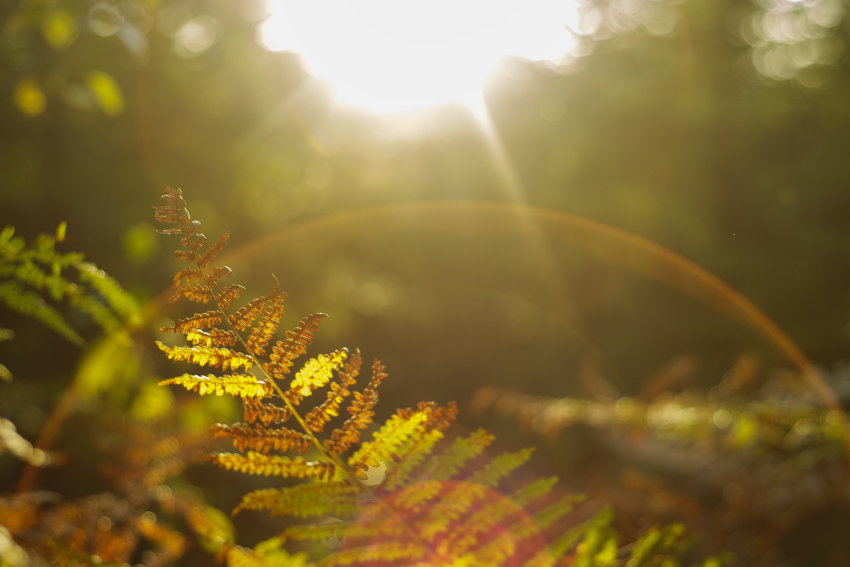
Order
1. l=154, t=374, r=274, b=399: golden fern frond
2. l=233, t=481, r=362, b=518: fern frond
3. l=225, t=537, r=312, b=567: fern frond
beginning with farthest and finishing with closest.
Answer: l=225, t=537, r=312, b=567: fern frond < l=233, t=481, r=362, b=518: fern frond < l=154, t=374, r=274, b=399: golden fern frond

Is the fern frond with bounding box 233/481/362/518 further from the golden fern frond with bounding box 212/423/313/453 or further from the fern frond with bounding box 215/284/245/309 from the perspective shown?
the fern frond with bounding box 215/284/245/309

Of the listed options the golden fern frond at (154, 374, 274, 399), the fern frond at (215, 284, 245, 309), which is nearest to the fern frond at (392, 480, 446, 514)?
the golden fern frond at (154, 374, 274, 399)

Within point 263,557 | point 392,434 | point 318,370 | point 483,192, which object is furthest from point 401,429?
point 483,192

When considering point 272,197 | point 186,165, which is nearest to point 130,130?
point 186,165

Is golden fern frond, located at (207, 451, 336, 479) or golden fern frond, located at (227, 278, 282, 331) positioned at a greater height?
golden fern frond, located at (227, 278, 282, 331)

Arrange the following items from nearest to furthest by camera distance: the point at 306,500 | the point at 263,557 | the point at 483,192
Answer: the point at 306,500 < the point at 263,557 < the point at 483,192

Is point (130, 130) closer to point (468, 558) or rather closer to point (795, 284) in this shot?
point (468, 558)

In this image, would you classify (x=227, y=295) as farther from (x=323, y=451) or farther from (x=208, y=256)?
(x=323, y=451)
